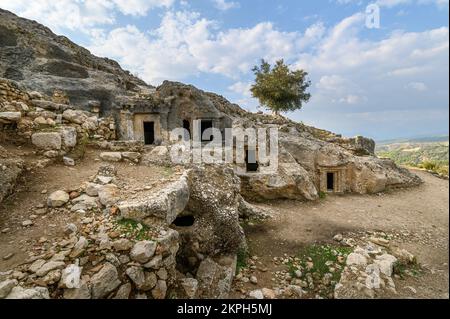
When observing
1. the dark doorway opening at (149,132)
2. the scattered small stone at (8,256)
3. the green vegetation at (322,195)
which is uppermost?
the dark doorway opening at (149,132)

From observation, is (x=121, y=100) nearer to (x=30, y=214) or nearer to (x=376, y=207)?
(x=30, y=214)

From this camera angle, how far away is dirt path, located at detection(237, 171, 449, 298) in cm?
614

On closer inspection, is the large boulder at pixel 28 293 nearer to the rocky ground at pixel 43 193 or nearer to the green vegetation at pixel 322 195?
the rocky ground at pixel 43 193

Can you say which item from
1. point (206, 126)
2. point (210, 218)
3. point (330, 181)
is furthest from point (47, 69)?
point (330, 181)

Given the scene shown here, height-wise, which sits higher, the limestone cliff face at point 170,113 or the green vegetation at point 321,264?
the limestone cliff face at point 170,113

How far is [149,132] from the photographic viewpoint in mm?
18984

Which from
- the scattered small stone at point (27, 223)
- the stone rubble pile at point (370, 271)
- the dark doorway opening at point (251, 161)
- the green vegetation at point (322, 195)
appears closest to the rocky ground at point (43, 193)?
the scattered small stone at point (27, 223)

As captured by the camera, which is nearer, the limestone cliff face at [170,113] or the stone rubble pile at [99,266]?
the stone rubble pile at [99,266]

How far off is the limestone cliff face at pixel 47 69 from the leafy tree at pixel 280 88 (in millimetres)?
15305

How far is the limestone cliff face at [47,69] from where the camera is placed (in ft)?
49.8

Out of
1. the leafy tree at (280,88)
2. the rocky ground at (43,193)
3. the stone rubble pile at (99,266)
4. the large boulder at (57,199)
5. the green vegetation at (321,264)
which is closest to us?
the stone rubble pile at (99,266)

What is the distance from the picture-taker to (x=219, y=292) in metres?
5.20

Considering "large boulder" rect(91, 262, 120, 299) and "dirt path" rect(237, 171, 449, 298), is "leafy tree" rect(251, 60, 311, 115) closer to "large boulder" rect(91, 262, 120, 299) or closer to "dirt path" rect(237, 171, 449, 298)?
"dirt path" rect(237, 171, 449, 298)

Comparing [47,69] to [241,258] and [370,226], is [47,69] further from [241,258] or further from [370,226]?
[370,226]
